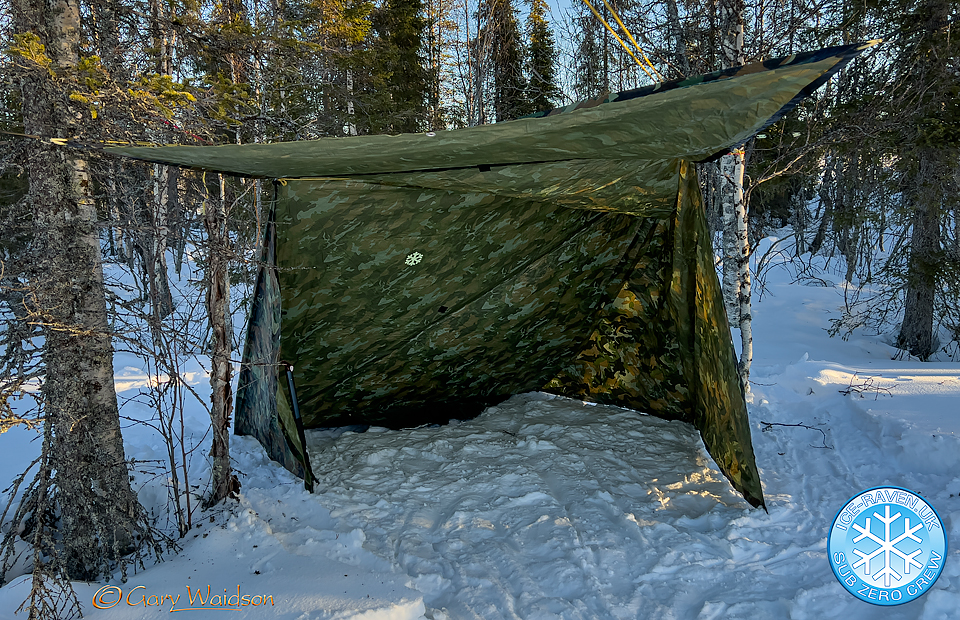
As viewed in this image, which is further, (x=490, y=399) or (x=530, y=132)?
(x=490, y=399)

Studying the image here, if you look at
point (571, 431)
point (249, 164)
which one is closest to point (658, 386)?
point (571, 431)

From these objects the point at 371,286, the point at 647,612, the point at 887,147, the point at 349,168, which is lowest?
the point at 647,612

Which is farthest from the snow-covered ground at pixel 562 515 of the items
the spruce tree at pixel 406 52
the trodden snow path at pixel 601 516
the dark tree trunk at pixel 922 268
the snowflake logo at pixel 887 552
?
the spruce tree at pixel 406 52

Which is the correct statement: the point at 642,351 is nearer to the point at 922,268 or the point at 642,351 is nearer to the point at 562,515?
the point at 562,515

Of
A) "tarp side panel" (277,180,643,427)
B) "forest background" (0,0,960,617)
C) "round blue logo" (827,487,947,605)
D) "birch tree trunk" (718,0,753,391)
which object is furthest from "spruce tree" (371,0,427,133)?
"round blue logo" (827,487,947,605)

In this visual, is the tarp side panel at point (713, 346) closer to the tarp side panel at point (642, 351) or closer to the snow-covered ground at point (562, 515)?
the snow-covered ground at point (562, 515)

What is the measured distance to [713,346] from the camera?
3.24m

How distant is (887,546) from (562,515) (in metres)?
1.62

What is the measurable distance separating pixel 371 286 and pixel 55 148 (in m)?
1.90

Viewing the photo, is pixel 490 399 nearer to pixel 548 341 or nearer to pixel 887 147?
pixel 548 341

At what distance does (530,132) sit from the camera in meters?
2.21

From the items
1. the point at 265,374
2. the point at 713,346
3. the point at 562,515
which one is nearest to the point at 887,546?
the point at 713,346

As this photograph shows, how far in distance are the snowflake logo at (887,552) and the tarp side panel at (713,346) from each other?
523 millimetres

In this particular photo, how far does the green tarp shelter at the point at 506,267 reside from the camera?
228 centimetres
